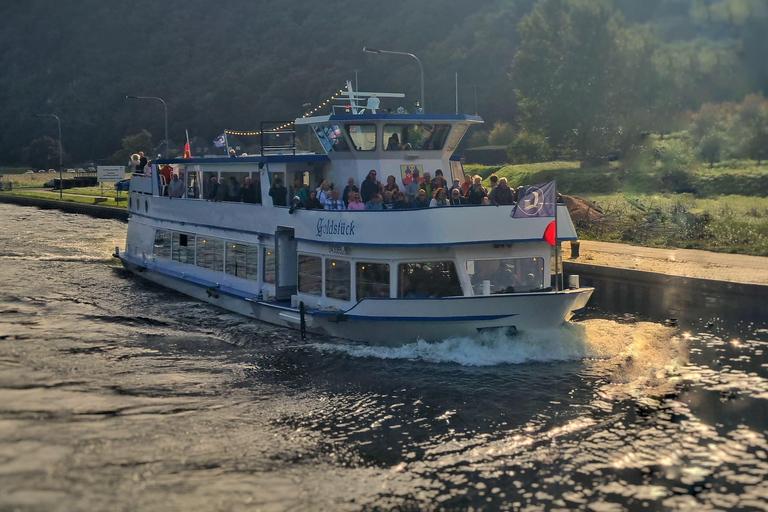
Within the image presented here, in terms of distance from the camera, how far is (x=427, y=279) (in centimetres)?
2070

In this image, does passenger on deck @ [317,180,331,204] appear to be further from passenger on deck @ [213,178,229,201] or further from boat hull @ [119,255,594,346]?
passenger on deck @ [213,178,229,201]

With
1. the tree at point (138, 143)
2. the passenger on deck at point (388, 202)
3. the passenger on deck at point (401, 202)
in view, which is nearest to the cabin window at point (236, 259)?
the passenger on deck at point (388, 202)

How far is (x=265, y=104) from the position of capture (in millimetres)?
124188

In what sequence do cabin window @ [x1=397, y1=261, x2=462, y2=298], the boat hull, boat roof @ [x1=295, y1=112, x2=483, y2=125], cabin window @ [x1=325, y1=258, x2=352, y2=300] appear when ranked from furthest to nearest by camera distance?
1. boat roof @ [x1=295, y1=112, x2=483, y2=125]
2. cabin window @ [x1=325, y1=258, x2=352, y2=300]
3. cabin window @ [x1=397, y1=261, x2=462, y2=298]
4. the boat hull

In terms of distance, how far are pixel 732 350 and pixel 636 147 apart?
1415 inches

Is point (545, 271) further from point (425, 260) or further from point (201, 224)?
point (201, 224)

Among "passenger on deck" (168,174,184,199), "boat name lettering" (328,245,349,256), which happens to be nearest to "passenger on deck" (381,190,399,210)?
"boat name lettering" (328,245,349,256)

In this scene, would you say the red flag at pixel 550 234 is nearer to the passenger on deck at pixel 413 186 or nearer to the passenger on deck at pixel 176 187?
the passenger on deck at pixel 413 186

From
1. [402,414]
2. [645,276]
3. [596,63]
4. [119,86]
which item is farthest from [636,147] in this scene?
[119,86]

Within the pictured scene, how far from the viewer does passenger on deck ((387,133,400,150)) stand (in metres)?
23.3

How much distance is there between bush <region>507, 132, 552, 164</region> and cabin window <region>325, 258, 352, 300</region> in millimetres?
49784

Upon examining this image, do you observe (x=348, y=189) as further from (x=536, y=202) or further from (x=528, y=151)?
(x=528, y=151)

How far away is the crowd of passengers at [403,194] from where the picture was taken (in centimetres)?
2155

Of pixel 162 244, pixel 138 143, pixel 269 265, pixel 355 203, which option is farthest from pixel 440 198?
pixel 138 143
